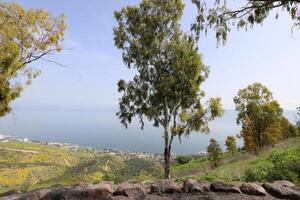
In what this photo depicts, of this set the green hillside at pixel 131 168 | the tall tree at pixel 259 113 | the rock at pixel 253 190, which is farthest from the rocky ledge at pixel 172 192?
the tall tree at pixel 259 113

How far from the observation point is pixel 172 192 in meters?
6.77

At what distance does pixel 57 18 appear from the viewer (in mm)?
17344

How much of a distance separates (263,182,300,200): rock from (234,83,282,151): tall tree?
86.1 feet

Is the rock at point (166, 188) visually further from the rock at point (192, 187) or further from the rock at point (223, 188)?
the rock at point (223, 188)

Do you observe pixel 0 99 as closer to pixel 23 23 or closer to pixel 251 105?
pixel 23 23

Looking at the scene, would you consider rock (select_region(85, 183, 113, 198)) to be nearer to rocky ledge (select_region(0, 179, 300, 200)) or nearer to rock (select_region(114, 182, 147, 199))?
rocky ledge (select_region(0, 179, 300, 200))

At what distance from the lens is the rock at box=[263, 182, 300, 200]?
652 cm

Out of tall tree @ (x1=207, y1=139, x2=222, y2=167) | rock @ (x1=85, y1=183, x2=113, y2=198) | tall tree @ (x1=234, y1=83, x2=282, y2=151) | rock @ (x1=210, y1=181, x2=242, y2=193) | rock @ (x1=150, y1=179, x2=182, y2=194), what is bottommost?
rock @ (x1=85, y1=183, x2=113, y2=198)

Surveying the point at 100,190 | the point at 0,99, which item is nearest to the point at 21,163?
the point at 0,99

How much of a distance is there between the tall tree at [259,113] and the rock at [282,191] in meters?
26.2

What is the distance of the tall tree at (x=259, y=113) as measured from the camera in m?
32.0

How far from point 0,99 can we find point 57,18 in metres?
5.83

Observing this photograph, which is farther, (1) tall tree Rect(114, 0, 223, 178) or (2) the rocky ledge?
(1) tall tree Rect(114, 0, 223, 178)

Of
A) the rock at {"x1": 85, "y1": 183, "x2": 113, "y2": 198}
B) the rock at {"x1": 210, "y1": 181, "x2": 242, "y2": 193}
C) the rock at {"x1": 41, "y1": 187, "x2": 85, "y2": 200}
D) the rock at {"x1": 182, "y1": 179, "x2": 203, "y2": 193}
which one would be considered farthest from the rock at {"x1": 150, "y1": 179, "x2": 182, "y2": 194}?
the rock at {"x1": 41, "y1": 187, "x2": 85, "y2": 200}
